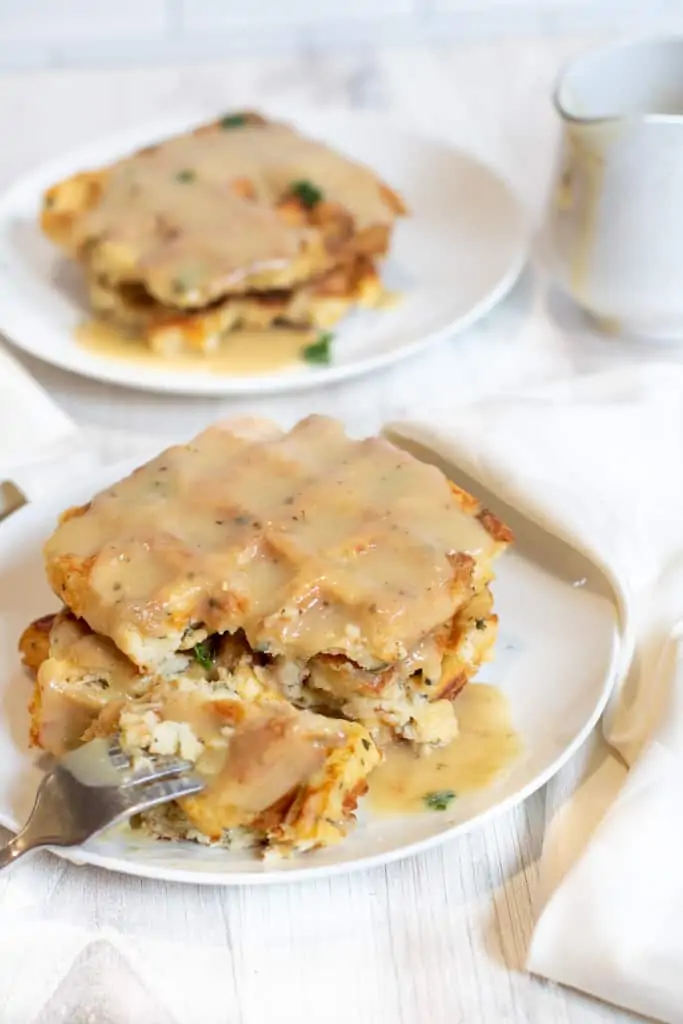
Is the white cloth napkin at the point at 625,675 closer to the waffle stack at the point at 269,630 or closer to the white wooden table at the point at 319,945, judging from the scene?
the white wooden table at the point at 319,945

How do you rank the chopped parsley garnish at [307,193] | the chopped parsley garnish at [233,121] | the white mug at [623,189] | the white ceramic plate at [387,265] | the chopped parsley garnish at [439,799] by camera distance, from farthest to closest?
the chopped parsley garnish at [233,121] → the chopped parsley garnish at [307,193] → the white ceramic plate at [387,265] → the white mug at [623,189] → the chopped parsley garnish at [439,799]

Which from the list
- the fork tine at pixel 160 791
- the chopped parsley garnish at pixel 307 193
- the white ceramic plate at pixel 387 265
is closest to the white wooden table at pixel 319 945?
the fork tine at pixel 160 791

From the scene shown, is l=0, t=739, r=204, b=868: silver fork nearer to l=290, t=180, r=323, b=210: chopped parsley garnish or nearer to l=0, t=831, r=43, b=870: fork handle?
l=0, t=831, r=43, b=870: fork handle

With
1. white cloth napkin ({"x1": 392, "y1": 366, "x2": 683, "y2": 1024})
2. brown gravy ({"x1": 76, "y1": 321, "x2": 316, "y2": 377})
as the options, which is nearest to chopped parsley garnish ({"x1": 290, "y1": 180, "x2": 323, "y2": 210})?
brown gravy ({"x1": 76, "y1": 321, "x2": 316, "y2": 377})

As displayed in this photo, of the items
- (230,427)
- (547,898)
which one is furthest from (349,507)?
(547,898)

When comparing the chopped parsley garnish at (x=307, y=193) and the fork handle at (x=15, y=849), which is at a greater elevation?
the chopped parsley garnish at (x=307, y=193)

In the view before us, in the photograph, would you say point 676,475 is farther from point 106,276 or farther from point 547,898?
point 106,276

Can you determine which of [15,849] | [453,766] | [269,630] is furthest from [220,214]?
[15,849]
